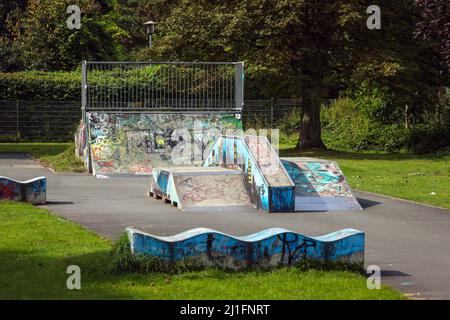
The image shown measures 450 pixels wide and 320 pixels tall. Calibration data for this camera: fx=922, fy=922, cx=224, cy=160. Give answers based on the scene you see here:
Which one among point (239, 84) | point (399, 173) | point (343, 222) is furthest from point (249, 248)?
point (239, 84)

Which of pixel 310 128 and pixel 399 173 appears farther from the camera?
pixel 310 128

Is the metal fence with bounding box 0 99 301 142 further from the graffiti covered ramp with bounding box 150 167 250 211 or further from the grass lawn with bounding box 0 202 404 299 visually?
the grass lawn with bounding box 0 202 404 299

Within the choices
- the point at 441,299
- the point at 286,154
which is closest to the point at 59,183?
the point at 286,154

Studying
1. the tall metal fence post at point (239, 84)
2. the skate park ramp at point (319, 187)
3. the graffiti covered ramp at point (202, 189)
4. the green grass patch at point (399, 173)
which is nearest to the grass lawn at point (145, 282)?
the graffiti covered ramp at point (202, 189)

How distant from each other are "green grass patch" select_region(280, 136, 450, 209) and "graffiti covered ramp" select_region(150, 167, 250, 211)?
3838mm

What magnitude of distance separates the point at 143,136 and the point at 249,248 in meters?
18.5

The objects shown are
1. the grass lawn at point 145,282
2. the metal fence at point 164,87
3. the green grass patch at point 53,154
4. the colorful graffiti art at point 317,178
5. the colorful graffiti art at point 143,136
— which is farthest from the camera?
the metal fence at point 164,87

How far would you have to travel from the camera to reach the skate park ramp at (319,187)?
18.1m

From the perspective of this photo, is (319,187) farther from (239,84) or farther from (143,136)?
(239,84)

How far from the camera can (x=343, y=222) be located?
1600cm

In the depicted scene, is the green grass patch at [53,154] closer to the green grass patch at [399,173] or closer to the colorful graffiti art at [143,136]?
the colorful graffiti art at [143,136]

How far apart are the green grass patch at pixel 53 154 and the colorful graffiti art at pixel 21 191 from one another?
9916mm

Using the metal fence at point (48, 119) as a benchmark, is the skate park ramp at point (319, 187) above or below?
below

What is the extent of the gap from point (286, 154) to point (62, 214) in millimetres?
20091
